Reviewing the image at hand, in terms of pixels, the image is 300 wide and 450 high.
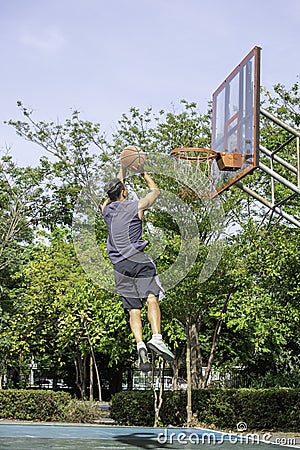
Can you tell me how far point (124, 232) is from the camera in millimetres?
5535

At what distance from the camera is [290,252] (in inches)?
506

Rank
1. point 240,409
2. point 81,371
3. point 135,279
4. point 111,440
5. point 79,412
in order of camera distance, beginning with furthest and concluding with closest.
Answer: point 81,371
point 79,412
point 240,409
point 111,440
point 135,279

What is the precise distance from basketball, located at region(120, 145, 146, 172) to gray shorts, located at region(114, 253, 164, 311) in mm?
796

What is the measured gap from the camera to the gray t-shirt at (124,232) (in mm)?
5488

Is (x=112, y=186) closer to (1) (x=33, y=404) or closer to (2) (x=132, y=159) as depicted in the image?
(2) (x=132, y=159)

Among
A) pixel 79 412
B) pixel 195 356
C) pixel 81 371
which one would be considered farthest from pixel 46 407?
pixel 81 371

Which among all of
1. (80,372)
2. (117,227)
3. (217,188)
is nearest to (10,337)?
(80,372)

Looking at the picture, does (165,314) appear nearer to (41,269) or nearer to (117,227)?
(41,269)

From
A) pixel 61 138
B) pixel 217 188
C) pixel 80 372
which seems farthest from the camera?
pixel 80 372

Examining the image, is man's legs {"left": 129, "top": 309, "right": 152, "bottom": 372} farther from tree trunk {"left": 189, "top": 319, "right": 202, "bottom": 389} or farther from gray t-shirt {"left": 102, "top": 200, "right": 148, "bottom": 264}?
tree trunk {"left": 189, "top": 319, "right": 202, "bottom": 389}

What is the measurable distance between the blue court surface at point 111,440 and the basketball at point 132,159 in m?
2.45

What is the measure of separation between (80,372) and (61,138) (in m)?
7.86

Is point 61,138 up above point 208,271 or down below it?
above

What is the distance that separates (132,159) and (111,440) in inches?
115
